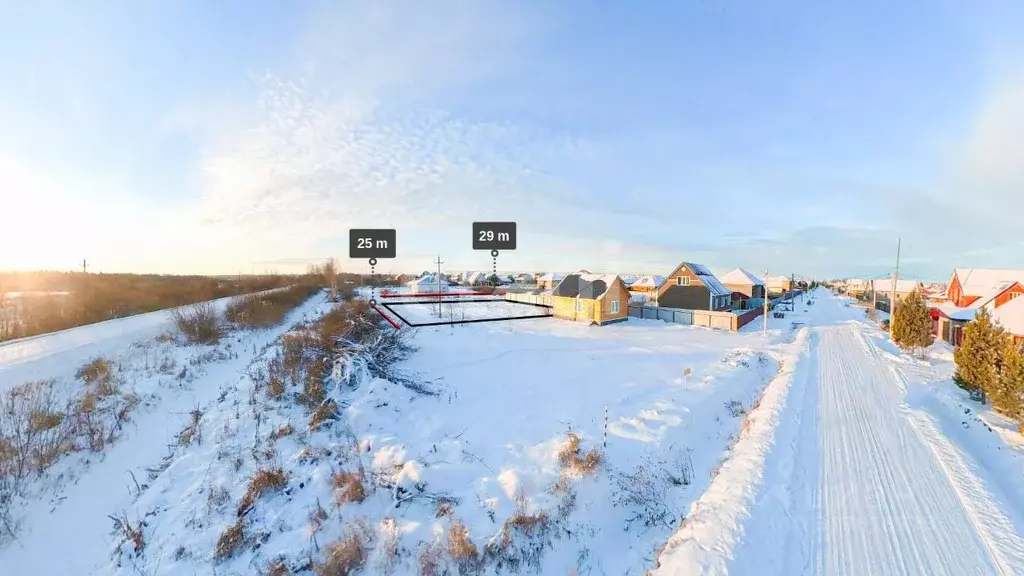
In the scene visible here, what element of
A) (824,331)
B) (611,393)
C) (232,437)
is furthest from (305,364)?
(824,331)

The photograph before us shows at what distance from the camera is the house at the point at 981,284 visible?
27.3 metres

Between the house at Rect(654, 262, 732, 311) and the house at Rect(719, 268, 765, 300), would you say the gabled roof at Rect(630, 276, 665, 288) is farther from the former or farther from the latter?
the house at Rect(654, 262, 732, 311)

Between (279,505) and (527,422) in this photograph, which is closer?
(279,505)

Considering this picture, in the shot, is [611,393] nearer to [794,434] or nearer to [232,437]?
[794,434]

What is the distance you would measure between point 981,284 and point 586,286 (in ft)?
120

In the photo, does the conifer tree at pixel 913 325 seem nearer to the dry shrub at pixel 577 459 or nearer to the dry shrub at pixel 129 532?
the dry shrub at pixel 577 459

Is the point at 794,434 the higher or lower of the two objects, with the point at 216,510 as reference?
higher

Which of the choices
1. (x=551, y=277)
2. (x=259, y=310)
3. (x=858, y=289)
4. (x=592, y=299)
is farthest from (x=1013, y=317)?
(x=858, y=289)

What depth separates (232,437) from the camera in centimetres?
1030

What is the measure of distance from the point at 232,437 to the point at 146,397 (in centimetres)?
537

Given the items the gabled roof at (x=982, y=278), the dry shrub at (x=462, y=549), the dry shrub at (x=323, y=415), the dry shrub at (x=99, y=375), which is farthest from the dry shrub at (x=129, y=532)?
the gabled roof at (x=982, y=278)

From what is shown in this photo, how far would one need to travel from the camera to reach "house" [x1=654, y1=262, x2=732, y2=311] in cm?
3350

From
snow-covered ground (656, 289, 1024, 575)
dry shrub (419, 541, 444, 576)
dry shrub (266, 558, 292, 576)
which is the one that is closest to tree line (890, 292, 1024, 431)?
snow-covered ground (656, 289, 1024, 575)

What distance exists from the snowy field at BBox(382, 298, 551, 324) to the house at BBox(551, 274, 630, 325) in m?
2.81
